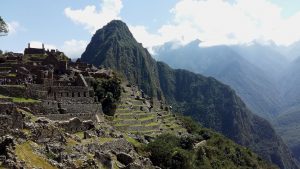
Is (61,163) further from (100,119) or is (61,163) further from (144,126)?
(144,126)

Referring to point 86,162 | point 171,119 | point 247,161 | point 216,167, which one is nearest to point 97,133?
point 86,162

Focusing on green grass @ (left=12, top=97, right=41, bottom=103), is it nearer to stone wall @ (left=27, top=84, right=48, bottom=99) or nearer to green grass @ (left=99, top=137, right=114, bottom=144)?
stone wall @ (left=27, top=84, right=48, bottom=99)

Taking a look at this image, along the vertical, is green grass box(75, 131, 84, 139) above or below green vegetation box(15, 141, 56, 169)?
above

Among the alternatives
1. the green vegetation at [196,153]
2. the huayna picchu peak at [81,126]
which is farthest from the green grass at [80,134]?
the green vegetation at [196,153]

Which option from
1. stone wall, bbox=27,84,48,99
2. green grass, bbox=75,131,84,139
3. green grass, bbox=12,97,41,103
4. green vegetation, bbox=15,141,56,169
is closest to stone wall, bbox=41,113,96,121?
green grass, bbox=12,97,41,103

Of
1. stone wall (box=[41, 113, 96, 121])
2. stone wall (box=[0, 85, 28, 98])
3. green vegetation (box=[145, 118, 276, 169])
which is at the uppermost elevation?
stone wall (box=[0, 85, 28, 98])

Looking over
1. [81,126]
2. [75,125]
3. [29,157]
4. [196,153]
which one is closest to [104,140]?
[81,126]

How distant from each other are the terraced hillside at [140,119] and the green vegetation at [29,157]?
103 feet

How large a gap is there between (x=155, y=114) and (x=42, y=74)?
32.8 meters

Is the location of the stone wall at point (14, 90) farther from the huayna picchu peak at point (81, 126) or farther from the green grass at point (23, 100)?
the green grass at point (23, 100)

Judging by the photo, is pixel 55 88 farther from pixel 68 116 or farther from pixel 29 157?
pixel 29 157

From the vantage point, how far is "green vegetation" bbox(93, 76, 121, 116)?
71375mm

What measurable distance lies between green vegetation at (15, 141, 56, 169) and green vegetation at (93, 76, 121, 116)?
33.9m

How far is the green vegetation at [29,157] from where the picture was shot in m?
33.5
